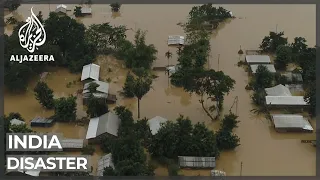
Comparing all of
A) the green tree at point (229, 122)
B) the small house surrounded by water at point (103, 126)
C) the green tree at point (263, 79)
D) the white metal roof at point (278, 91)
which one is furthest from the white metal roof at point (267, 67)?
the small house surrounded by water at point (103, 126)

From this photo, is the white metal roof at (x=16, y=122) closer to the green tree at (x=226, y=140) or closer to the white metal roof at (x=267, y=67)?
the green tree at (x=226, y=140)

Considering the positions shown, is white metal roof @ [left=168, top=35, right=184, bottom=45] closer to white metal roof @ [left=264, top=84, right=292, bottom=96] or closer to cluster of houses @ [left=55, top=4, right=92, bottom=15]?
white metal roof @ [left=264, top=84, right=292, bottom=96]

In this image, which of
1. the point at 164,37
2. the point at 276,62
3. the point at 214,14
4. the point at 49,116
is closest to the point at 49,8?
the point at 164,37

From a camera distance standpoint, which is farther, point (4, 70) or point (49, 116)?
point (4, 70)

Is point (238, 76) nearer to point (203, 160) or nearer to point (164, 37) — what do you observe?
point (164, 37)
